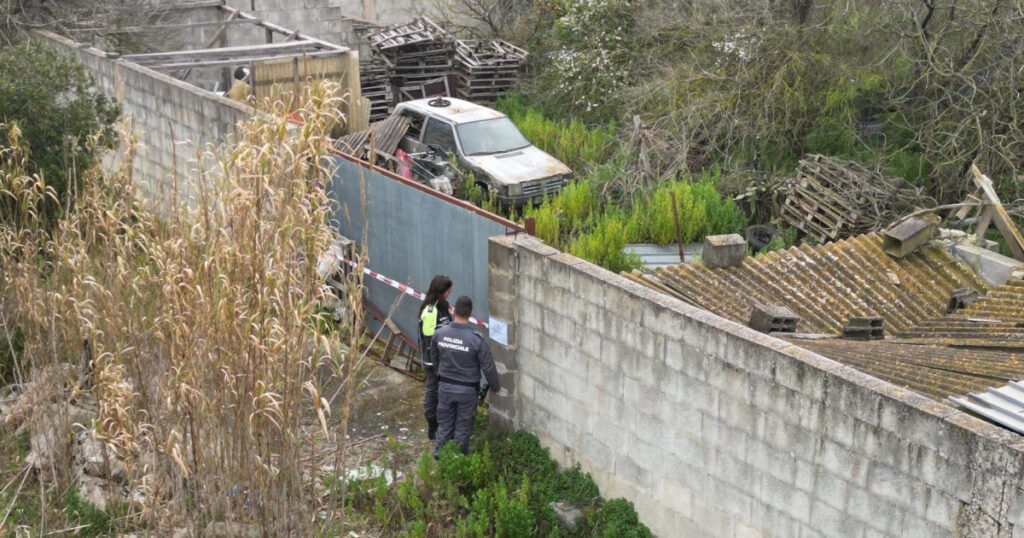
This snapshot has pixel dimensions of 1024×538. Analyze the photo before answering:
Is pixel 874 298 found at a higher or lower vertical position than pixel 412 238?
lower

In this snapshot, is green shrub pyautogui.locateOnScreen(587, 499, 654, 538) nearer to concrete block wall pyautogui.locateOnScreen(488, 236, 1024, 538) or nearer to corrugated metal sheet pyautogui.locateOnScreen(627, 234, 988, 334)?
concrete block wall pyautogui.locateOnScreen(488, 236, 1024, 538)

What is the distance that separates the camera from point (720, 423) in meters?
7.00

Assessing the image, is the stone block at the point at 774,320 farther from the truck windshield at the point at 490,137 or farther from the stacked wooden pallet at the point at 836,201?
the truck windshield at the point at 490,137

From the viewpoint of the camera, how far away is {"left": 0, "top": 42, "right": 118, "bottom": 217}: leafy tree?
10344mm

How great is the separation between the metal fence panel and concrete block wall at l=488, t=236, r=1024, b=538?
52cm

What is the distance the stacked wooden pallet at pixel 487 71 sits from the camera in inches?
715

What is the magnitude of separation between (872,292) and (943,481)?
410 cm

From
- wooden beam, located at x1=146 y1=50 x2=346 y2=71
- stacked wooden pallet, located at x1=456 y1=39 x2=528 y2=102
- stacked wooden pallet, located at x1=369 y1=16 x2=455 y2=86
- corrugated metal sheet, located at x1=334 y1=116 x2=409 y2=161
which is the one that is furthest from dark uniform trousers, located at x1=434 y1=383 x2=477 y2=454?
stacked wooden pallet, located at x1=369 y1=16 x2=455 y2=86

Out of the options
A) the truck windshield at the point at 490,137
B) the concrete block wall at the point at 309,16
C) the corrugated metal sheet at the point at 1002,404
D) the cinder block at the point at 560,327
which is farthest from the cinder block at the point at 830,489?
the concrete block wall at the point at 309,16

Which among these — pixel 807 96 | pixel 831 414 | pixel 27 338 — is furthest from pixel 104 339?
pixel 807 96

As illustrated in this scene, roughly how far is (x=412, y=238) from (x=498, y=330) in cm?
175

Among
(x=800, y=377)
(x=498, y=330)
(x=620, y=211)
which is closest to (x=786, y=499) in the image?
(x=800, y=377)

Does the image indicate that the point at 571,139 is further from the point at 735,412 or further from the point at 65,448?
the point at 65,448

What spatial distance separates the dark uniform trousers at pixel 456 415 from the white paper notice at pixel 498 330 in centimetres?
59
